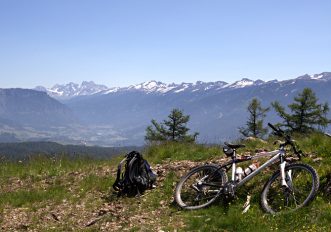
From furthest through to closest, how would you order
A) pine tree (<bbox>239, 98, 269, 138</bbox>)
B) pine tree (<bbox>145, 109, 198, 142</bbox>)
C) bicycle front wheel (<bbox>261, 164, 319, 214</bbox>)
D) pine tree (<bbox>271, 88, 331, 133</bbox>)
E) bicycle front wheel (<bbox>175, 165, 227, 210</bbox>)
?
pine tree (<bbox>145, 109, 198, 142</bbox>) → pine tree (<bbox>239, 98, 269, 138</bbox>) → pine tree (<bbox>271, 88, 331, 133</bbox>) → bicycle front wheel (<bbox>175, 165, 227, 210</bbox>) → bicycle front wheel (<bbox>261, 164, 319, 214</bbox>)

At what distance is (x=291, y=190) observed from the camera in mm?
9906

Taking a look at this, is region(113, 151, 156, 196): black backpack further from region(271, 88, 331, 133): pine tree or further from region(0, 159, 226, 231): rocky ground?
region(271, 88, 331, 133): pine tree

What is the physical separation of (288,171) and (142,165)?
5100 millimetres

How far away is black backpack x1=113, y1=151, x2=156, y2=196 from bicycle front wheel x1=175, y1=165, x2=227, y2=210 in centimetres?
145

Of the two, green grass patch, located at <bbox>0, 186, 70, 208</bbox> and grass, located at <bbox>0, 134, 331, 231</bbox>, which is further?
green grass patch, located at <bbox>0, 186, 70, 208</bbox>

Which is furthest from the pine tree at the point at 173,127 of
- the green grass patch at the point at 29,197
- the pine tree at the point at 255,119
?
the green grass patch at the point at 29,197

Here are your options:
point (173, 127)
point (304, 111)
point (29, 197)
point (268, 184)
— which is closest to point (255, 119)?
point (304, 111)

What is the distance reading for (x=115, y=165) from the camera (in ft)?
53.5

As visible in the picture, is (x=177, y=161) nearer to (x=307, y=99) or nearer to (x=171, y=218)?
(x=171, y=218)

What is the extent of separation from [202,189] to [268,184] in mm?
1854

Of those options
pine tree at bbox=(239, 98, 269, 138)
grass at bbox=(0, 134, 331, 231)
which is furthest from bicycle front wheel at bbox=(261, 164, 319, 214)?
pine tree at bbox=(239, 98, 269, 138)

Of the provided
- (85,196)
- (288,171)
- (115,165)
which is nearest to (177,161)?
(115,165)

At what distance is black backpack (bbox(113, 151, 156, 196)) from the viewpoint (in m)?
13.0

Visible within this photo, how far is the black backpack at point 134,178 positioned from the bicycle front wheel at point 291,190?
415 centimetres
